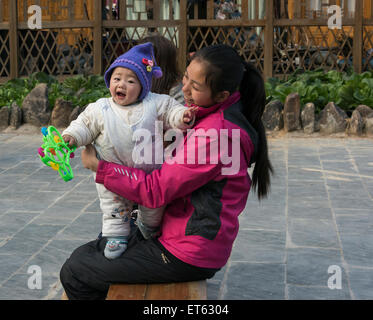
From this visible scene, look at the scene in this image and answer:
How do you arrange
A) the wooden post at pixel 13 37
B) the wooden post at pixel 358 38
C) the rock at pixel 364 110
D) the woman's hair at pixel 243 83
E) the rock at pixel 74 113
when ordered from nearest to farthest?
the woman's hair at pixel 243 83 < the rock at pixel 364 110 < the rock at pixel 74 113 < the wooden post at pixel 358 38 < the wooden post at pixel 13 37

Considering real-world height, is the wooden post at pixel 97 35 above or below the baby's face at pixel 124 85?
above

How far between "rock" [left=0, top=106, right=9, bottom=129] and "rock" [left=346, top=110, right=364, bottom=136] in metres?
4.43

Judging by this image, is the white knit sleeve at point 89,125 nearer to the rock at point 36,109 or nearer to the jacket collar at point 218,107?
the jacket collar at point 218,107

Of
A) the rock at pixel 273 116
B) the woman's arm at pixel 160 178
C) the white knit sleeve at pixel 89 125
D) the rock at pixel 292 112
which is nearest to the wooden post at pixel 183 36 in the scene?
the rock at pixel 273 116

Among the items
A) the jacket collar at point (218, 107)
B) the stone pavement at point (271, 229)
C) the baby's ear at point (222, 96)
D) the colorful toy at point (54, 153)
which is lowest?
the stone pavement at point (271, 229)

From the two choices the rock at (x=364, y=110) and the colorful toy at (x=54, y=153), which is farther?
the rock at (x=364, y=110)

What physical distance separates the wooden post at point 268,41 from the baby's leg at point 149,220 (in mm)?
7361

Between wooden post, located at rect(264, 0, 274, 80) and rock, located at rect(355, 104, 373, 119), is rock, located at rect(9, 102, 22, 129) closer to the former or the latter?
wooden post, located at rect(264, 0, 274, 80)

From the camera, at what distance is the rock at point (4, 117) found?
9234 millimetres

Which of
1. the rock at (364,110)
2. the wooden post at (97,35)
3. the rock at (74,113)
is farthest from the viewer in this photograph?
the wooden post at (97,35)

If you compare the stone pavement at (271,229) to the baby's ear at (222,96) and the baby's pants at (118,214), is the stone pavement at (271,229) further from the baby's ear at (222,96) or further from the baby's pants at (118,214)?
the baby's ear at (222,96)

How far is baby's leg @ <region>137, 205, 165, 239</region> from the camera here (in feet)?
10.1

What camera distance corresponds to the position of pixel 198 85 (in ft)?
9.77

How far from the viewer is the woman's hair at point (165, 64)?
405cm
